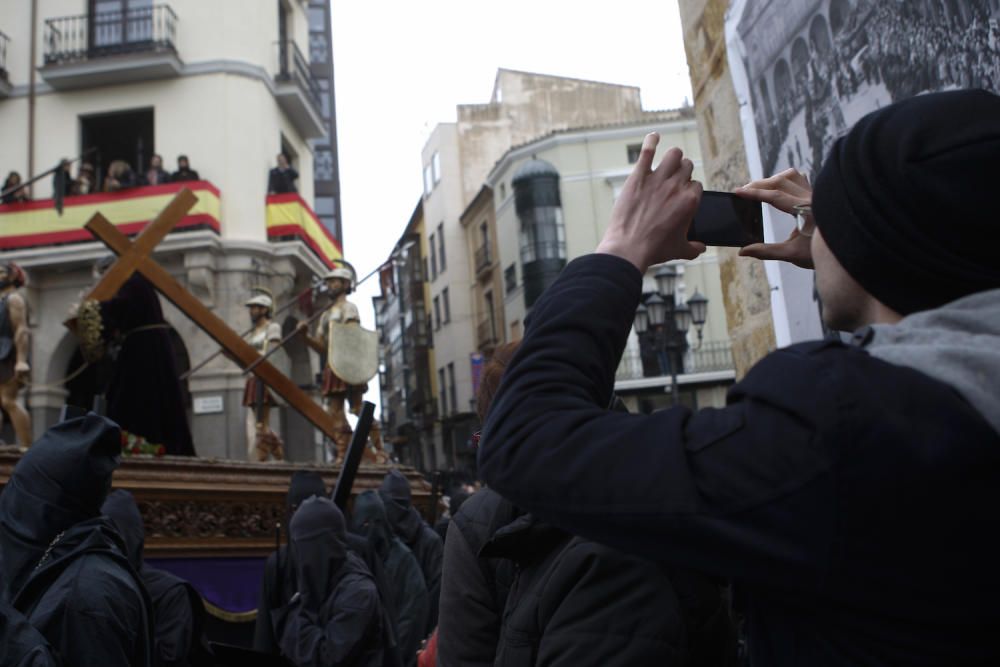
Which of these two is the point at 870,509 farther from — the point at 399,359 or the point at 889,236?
the point at 399,359

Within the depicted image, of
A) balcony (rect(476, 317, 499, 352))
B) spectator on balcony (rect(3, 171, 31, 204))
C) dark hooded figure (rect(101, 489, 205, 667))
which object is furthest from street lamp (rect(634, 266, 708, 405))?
balcony (rect(476, 317, 499, 352))

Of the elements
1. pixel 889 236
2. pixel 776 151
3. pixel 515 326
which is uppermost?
pixel 515 326

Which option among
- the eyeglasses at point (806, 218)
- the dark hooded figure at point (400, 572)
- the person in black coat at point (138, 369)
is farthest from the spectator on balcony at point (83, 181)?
the eyeglasses at point (806, 218)

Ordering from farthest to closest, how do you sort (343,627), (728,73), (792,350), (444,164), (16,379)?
(444,164), (16,379), (728,73), (343,627), (792,350)

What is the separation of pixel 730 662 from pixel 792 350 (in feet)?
2.98

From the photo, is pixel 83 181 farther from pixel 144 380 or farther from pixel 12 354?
pixel 144 380

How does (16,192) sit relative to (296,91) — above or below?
below

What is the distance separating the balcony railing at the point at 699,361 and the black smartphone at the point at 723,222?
2796cm

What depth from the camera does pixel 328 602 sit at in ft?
13.2

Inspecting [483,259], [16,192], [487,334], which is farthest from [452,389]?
[16,192]

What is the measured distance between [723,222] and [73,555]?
7.00ft

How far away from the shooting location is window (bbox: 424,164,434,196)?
136 ft

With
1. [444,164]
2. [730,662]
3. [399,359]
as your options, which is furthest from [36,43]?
[399,359]

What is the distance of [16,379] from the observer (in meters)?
7.76
